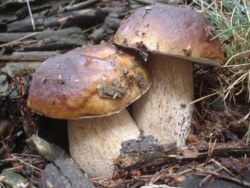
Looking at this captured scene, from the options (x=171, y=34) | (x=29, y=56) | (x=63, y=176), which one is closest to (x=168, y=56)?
(x=171, y=34)

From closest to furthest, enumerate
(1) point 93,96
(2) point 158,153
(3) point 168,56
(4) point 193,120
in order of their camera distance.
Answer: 1. (1) point 93,96
2. (2) point 158,153
3. (3) point 168,56
4. (4) point 193,120

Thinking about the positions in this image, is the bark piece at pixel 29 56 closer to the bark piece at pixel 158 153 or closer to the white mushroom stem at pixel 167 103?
the white mushroom stem at pixel 167 103

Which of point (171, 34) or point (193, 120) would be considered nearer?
point (171, 34)

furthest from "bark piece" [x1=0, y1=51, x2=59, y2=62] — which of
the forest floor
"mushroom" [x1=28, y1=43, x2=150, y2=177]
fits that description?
"mushroom" [x1=28, y1=43, x2=150, y2=177]

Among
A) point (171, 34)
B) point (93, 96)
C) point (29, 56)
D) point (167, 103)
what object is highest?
point (171, 34)

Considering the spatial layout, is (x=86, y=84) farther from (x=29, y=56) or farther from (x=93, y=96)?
(x=29, y=56)

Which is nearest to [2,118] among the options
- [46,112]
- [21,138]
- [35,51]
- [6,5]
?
[21,138]

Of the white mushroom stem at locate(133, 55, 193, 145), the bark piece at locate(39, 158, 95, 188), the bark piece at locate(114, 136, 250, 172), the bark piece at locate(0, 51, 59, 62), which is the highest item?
the bark piece at locate(0, 51, 59, 62)

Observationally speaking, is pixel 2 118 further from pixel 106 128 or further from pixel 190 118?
pixel 190 118

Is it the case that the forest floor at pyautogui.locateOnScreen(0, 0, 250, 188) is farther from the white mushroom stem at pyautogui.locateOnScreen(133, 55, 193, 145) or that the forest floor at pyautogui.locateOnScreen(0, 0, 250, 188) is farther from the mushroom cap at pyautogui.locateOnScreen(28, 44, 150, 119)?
the mushroom cap at pyautogui.locateOnScreen(28, 44, 150, 119)
